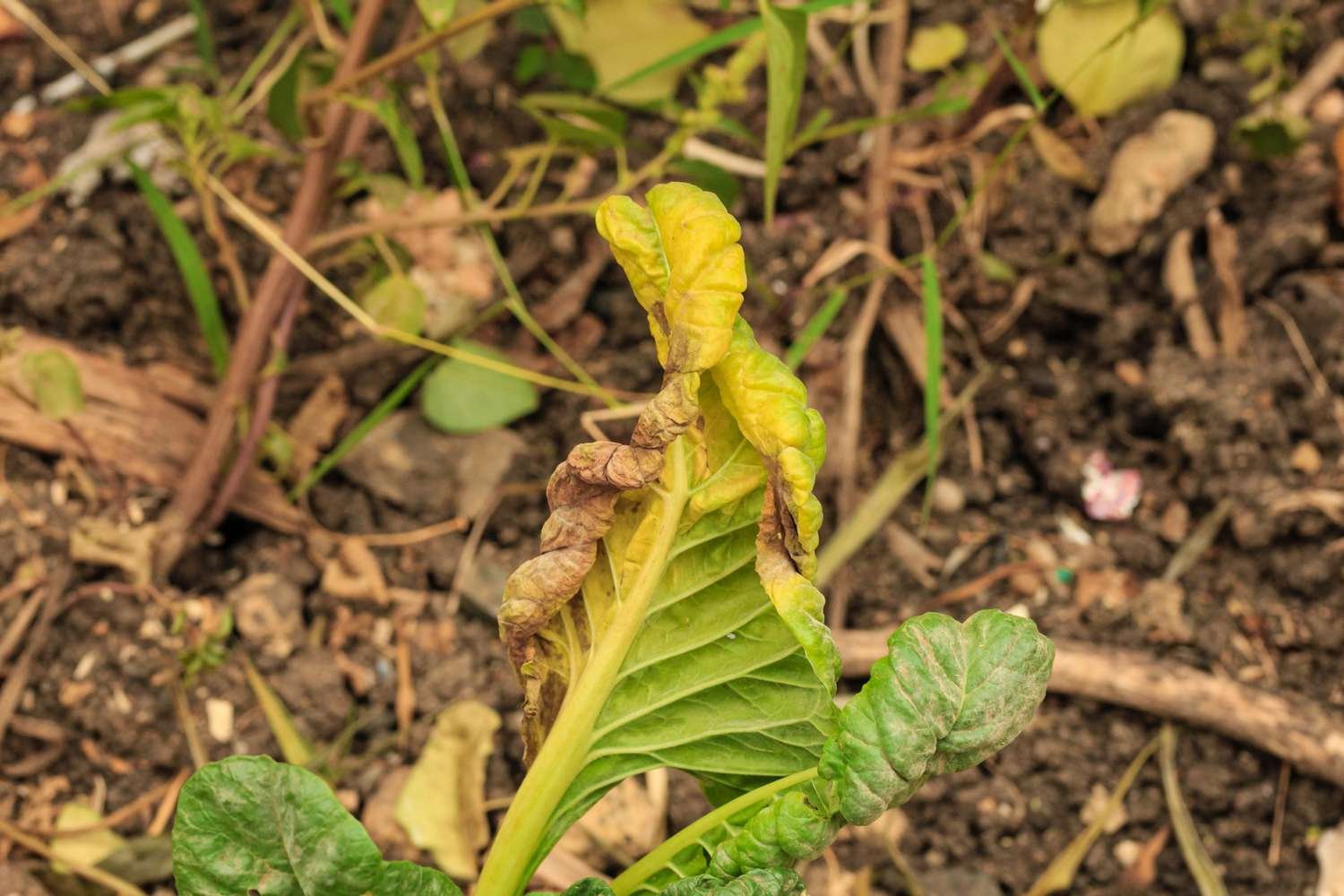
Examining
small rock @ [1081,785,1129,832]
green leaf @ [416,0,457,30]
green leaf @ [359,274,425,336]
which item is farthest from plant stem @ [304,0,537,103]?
small rock @ [1081,785,1129,832]

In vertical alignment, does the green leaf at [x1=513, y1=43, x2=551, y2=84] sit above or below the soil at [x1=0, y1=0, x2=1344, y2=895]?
above

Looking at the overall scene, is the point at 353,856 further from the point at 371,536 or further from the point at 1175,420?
the point at 1175,420

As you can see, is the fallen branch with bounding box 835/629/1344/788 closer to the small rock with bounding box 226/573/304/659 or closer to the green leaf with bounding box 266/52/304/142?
the small rock with bounding box 226/573/304/659

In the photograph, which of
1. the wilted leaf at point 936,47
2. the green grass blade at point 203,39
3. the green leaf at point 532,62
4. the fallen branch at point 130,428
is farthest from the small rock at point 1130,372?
the green grass blade at point 203,39

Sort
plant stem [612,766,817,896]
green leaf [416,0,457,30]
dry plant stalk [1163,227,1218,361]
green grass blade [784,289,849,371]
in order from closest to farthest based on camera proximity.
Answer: plant stem [612,766,817,896]
green leaf [416,0,457,30]
green grass blade [784,289,849,371]
dry plant stalk [1163,227,1218,361]

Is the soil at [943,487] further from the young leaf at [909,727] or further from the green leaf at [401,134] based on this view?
the young leaf at [909,727]

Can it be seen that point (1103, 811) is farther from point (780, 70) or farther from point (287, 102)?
point (287, 102)

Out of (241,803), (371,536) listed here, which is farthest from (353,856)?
(371,536)
